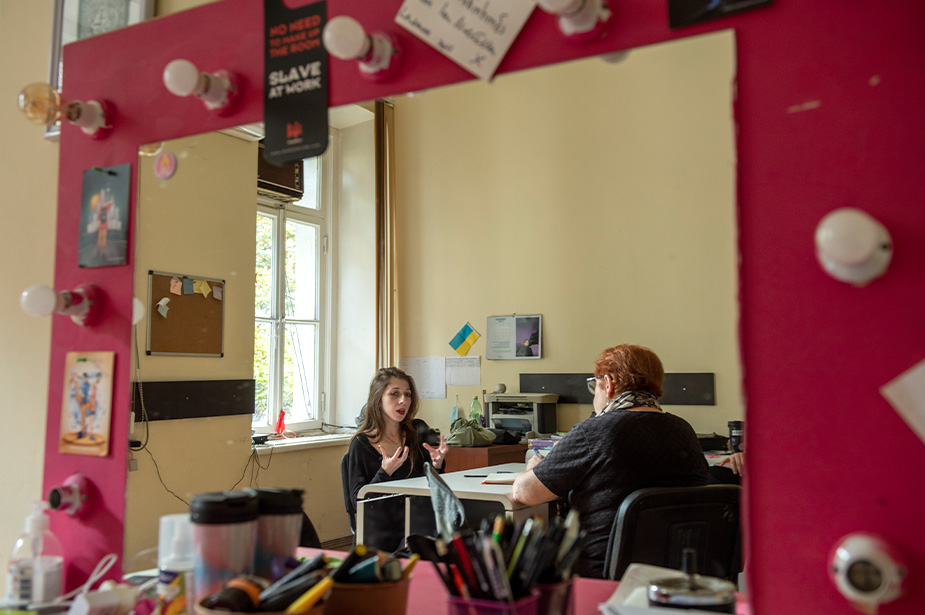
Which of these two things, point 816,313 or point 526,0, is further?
point 526,0

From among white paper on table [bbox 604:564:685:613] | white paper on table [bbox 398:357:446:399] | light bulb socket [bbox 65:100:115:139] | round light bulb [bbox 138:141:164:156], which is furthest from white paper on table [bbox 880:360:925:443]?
light bulb socket [bbox 65:100:115:139]

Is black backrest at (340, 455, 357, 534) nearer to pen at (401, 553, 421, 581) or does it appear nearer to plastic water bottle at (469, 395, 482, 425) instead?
plastic water bottle at (469, 395, 482, 425)

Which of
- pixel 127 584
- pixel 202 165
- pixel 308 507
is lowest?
pixel 127 584

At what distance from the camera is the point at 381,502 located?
147 centimetres

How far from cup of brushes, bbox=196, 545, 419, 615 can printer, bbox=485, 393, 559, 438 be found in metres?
0.52

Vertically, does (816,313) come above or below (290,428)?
above

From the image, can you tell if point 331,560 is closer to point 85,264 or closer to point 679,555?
point 679,555

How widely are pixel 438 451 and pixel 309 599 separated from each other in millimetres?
775

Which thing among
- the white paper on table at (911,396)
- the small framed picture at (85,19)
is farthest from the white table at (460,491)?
the small framed picture at (85,19)

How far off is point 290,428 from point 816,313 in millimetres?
890

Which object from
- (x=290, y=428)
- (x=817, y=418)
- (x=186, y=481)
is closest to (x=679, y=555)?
(x=817, y=418)

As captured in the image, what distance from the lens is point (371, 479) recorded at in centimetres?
166

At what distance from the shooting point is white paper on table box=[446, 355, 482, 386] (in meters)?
1.43

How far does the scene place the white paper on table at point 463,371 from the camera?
1.43 meters
